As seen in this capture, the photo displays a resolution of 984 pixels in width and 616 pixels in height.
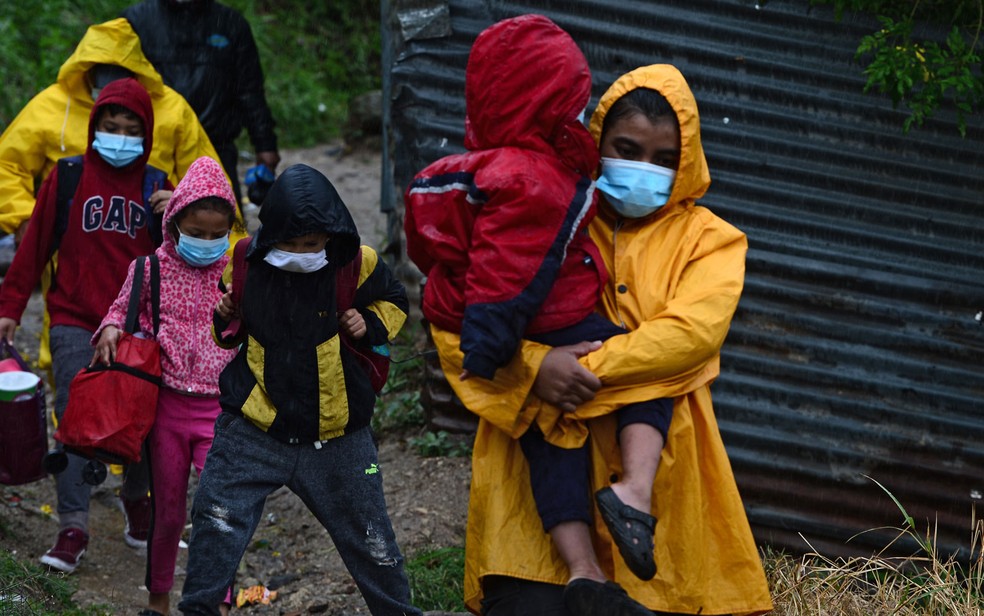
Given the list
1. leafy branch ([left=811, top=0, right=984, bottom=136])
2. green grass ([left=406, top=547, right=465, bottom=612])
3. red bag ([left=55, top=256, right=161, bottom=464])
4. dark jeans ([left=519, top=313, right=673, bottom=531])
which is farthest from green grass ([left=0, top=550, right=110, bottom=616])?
leafy branch ([left=811, top=0, right=984, bottom=136])

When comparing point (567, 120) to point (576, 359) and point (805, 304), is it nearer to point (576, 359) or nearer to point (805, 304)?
point (576, 359)

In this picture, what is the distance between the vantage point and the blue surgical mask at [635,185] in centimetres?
315

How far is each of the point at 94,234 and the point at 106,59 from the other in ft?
3.44

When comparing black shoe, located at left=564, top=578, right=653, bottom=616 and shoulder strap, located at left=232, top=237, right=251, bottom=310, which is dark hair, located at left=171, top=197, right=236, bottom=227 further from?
black shoe, located at left=564, top=578, right=653, bottom=616

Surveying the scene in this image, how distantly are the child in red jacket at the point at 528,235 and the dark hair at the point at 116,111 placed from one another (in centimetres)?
213

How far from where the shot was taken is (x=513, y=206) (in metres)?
2.94

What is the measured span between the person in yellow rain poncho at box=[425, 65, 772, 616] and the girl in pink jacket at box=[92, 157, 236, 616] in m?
1.43

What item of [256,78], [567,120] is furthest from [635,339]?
[256,78]

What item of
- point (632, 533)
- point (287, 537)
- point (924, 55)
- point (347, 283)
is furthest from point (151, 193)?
point (924, 55)

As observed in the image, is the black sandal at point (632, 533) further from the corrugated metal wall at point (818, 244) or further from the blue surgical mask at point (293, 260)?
the corrugated metal wall at point (818, 244)

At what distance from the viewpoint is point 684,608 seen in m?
3.09

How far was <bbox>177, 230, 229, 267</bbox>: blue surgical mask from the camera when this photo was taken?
4.24 m

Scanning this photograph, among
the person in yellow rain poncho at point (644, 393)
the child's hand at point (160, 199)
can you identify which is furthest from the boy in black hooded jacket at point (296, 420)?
the child's hand at point (160, 199)

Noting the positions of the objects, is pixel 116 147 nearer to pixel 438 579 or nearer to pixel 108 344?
pixel 108 344
